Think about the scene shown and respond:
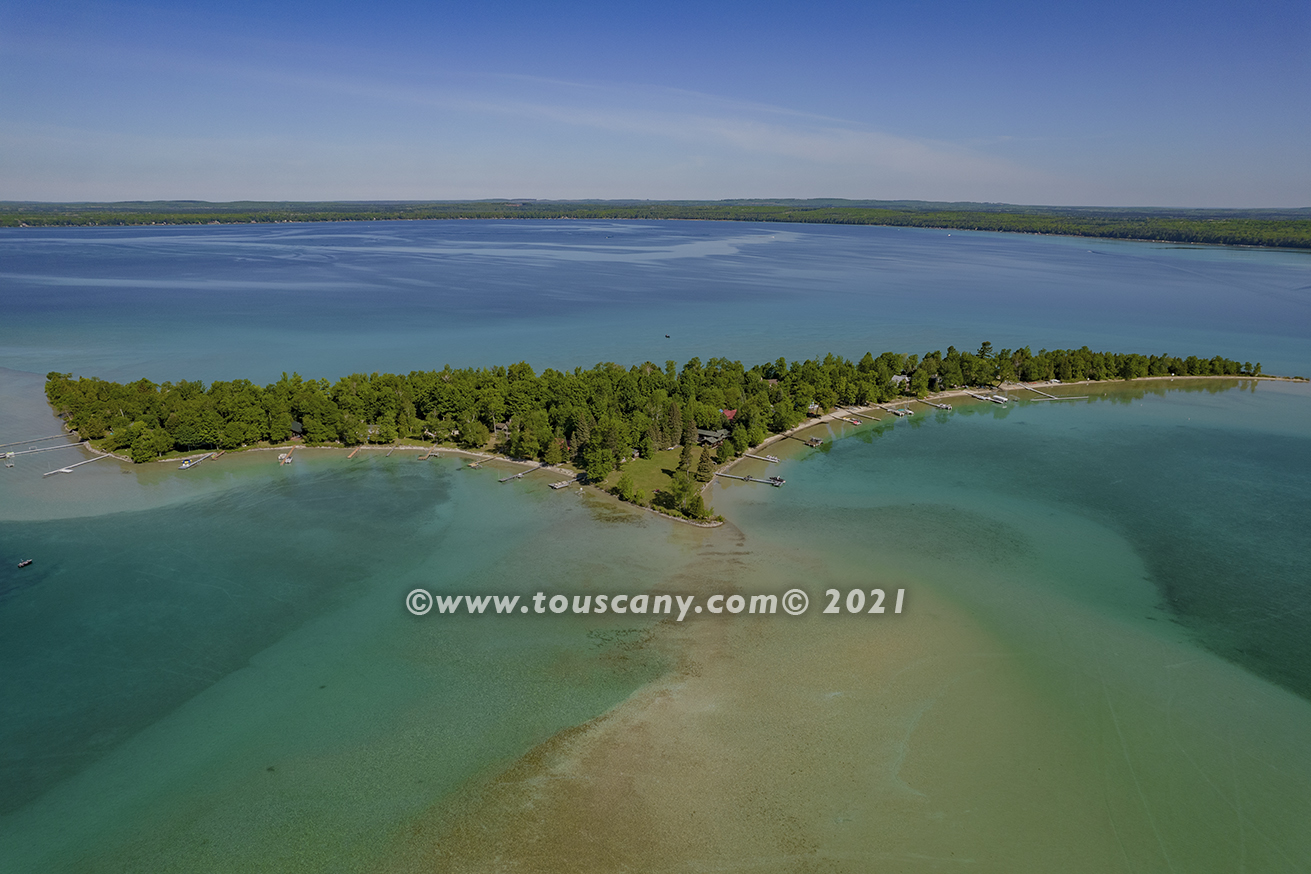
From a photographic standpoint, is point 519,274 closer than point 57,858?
No

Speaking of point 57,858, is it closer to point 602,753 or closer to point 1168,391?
point 602,753

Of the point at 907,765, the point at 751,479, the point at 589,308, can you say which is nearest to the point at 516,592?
the point at 907,765

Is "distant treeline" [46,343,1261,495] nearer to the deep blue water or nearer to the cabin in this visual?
the cabin

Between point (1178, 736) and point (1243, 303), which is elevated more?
point (1243, 303)

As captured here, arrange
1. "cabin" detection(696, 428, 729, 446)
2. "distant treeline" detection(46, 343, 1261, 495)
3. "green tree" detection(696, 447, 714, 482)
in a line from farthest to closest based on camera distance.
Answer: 1. "cabin" detection(696, 428, 729, 446)
2. "distant treeline" detection(46, 343, 1261, 495)
3. "green tree" detection(696, 447, 714, 482)

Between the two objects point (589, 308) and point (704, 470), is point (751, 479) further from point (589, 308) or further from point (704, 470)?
point (589, 308)

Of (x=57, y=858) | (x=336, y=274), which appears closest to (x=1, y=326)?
Answer: (x=336, y=274)

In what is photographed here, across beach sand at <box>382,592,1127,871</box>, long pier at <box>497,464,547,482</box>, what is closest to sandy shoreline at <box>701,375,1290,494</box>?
long pier at <box>497,464,547,482</box>
